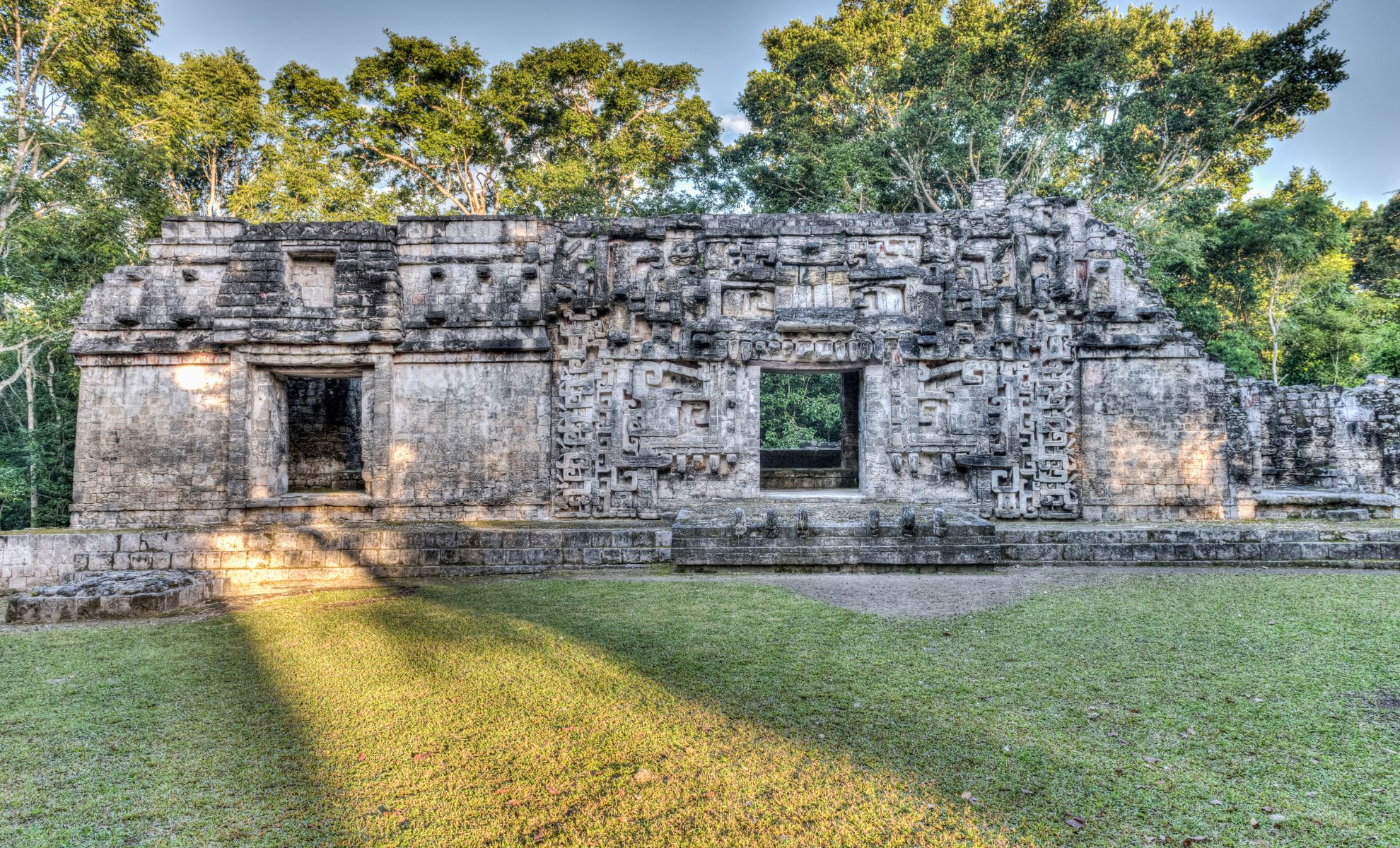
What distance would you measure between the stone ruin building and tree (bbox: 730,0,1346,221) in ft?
29.7

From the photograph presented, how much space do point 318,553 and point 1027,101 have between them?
20747 mm

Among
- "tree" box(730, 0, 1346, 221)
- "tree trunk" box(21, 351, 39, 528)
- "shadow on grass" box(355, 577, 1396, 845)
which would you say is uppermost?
"tree" box(730, 0, 1346, 221)

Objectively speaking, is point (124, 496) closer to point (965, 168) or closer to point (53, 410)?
point (53, 410)

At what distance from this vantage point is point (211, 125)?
19203 millimetres

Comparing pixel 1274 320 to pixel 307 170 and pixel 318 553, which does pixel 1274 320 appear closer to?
pixel 318 553

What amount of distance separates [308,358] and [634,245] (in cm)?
565

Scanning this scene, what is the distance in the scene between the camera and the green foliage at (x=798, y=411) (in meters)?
21.7

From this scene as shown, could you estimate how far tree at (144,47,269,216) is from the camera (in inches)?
693

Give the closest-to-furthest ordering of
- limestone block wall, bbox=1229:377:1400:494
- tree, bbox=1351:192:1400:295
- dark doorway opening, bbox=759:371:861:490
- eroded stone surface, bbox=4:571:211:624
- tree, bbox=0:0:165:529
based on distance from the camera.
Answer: eroded stone surface, bbox=4:571:211:624 → limestone block wall, bbox=1229:377:1400:494 → tree, bbox=0:0:165:529 → dark doorway opening, bbox=759:371:861:490 → tree, bbox=1351:192:1400:295

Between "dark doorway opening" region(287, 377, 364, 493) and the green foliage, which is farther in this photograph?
the green foliage

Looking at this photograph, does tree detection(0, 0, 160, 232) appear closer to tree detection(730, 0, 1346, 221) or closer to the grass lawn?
the grass lawn

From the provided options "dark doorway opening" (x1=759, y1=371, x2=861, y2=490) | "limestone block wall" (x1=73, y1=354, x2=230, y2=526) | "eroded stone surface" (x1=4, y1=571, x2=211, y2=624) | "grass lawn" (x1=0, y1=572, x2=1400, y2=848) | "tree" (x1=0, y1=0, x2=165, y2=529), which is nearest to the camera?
"grass lawn" (x1=0, y1=572, x2=1400, y2=848)

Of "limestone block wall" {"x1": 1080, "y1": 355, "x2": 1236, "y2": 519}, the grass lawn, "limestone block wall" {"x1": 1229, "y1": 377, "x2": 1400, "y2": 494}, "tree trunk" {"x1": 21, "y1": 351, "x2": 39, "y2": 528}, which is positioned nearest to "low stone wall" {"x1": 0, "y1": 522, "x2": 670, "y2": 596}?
the grass lawn

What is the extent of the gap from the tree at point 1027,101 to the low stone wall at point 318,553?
47.2 ft
